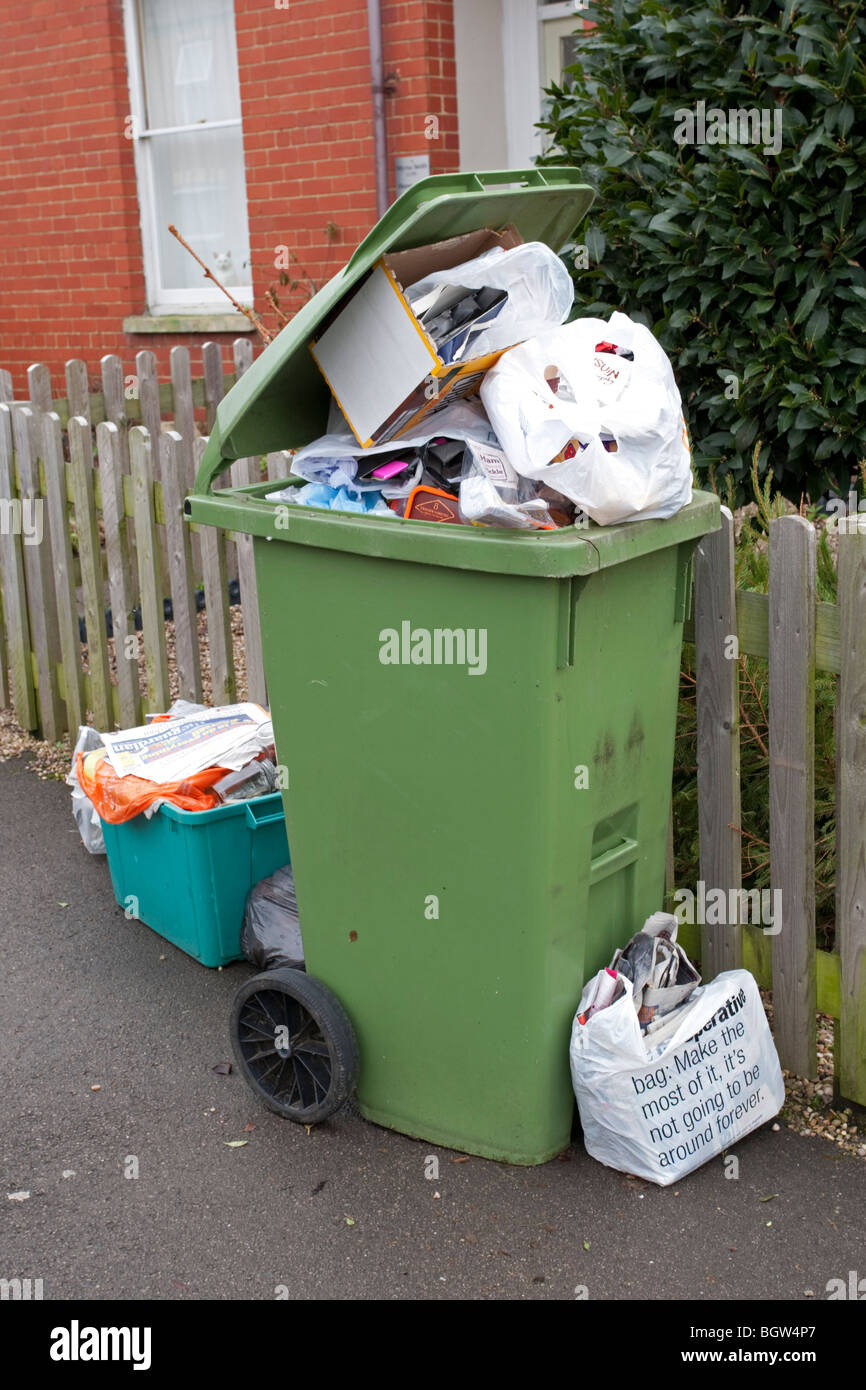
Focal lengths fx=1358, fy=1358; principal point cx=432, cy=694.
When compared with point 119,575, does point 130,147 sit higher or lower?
higher

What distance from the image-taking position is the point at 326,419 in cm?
318

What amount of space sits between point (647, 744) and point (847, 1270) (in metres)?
1.10

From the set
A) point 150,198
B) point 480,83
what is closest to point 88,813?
point 480,83

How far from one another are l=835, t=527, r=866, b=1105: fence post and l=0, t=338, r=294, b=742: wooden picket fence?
1869 millimetres

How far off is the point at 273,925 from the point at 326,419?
133cm

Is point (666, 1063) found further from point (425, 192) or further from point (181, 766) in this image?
point (425, 192)

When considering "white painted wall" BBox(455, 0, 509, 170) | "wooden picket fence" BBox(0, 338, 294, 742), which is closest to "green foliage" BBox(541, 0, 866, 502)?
"wooden picket fence" BBox(0, 338, 294, 742)

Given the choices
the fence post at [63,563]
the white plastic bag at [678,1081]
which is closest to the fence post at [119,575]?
the fence post at [63,563]

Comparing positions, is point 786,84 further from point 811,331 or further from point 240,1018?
point 240,1018

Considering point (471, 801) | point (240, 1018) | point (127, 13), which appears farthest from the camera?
point (127, 13)
